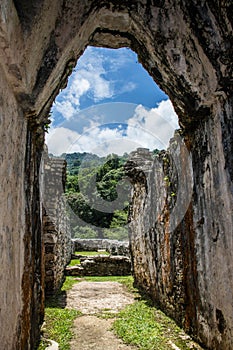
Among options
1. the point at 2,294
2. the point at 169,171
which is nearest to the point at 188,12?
the point at 2,294

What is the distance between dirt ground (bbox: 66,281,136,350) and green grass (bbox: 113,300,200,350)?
0.54ft

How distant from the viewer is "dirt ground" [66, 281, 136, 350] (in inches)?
172

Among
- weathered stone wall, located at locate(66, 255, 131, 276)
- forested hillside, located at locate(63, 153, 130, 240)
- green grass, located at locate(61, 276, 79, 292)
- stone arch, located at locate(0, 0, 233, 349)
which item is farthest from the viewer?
forested hillside, located at locate(63, 153, 130, 240)

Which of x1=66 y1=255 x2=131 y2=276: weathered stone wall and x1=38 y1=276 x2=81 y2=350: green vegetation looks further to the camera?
x1=66 y1=255 x2=131 y2=276: weathered stone wall

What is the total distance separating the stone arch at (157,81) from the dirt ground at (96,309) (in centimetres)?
112

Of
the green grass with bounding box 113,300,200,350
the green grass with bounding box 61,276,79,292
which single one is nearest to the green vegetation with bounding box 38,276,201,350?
the green grass with bounding box 113,300,200,350

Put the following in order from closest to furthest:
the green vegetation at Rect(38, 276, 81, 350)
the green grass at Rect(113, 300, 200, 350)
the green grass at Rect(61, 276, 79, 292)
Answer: the green grass at Rect(113, 300, 200, 350), the green vegetation at Rect(38, 276, 81, 350), the green grass at Rect(61, 276, 79, 292)

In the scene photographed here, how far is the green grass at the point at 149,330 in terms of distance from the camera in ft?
13.8

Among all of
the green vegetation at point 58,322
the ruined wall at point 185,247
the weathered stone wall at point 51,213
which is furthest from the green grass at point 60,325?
the ruined wall at point 185,247

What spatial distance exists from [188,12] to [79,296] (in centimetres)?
677

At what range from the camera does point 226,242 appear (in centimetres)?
298

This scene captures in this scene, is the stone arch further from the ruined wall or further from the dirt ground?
the dirt ground

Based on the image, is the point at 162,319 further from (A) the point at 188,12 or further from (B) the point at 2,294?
(A) the point at 188,12

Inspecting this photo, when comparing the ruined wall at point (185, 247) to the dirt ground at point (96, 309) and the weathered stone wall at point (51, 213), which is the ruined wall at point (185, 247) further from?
the weathered stone wall at point (51, 213)
